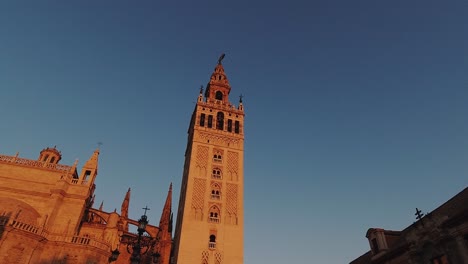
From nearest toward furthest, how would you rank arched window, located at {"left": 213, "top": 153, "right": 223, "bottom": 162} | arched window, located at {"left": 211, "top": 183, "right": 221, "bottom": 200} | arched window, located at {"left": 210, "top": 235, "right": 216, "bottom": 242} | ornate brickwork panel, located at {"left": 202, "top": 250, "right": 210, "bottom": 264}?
ornate brickwork panel, located at {"left": 202, "top": 250, "right": 210, "bottom": 264} < arched window, located at {"left": 210, "top": 235, "right": 216, "bottom": 242} < arched window, located at {"left": 211, "top": 183, "right": 221, "bottom": 200} < arched window, located at {"left": 213, "top": 153, "right": 223, "bottom": 162}

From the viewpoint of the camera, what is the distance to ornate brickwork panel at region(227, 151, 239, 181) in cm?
3644

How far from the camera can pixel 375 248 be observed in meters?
19.9

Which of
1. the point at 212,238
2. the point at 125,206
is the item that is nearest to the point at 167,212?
the point at 125,206

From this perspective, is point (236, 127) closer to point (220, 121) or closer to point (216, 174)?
point (220, 121)

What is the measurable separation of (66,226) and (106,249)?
4.75 m

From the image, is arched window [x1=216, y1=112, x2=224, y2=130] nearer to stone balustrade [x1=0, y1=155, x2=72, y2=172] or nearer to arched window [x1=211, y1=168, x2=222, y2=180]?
arched window [x1=211, y1=168, x2=222, y2=180]

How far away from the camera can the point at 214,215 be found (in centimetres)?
3316

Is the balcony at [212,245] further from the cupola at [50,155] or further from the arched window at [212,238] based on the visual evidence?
the cupola at [50,155]

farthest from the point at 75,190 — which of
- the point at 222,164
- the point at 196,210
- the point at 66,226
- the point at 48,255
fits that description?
the point at 222,164

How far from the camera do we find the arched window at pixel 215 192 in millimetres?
34312

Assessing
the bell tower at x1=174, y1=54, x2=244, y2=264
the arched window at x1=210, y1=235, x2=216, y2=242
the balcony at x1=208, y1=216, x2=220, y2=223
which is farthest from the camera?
the balcony at x1=208, y1=216, x2=220, y2=223

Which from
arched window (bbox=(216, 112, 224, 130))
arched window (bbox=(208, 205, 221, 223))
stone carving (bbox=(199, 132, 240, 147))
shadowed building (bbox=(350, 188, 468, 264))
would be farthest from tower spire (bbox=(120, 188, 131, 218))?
shadowed building (bbox=(350, 188, 468, 264))

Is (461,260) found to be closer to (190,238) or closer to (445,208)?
(445,208)

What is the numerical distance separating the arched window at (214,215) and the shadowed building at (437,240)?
17385 millimetres
